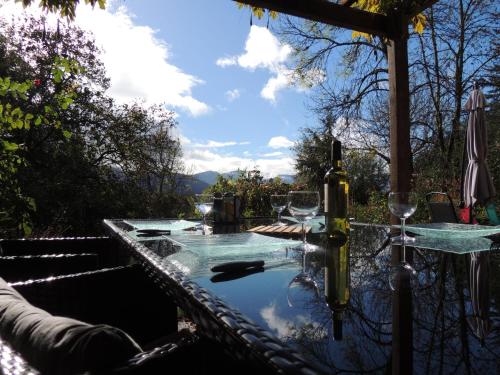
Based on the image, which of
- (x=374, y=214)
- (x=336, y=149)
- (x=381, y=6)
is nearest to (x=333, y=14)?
(x=381, y=6)

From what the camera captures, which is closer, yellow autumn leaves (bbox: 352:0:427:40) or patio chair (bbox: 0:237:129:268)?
patio chair (bbox: 0:237:129:268)

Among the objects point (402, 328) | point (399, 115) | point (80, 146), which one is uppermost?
point (80, 146)

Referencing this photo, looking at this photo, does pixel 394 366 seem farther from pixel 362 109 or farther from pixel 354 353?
pixel 362 109

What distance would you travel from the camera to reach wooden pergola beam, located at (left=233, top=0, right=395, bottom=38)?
2.93m

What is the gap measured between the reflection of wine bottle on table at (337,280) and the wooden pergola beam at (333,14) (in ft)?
7.54

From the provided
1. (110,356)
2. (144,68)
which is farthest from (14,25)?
(110,356)

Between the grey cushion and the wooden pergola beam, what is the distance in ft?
9.45

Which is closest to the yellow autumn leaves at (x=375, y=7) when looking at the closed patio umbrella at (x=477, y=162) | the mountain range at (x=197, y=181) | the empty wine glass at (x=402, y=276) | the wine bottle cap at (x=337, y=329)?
the closed patio umbrella at (x=477, y=162)

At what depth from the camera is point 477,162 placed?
4.04 meters

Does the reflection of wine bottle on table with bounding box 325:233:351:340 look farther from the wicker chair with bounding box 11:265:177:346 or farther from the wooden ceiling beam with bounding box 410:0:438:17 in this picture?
the wooden ceiling beam with bounding box 410:0:438:17

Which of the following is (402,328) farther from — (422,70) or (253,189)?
(422,70)

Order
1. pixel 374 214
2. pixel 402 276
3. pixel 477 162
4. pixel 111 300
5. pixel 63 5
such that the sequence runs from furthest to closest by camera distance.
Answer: pixel 374 214 < pixel 477 162 < pixel 63 5 < pixel 111 300 < pixel 402 276

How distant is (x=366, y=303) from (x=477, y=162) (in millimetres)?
4144

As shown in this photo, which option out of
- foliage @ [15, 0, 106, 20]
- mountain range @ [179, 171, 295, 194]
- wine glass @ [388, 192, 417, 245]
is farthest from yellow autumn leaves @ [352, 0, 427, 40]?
mountain range @ [179, 171, 295, 194]
